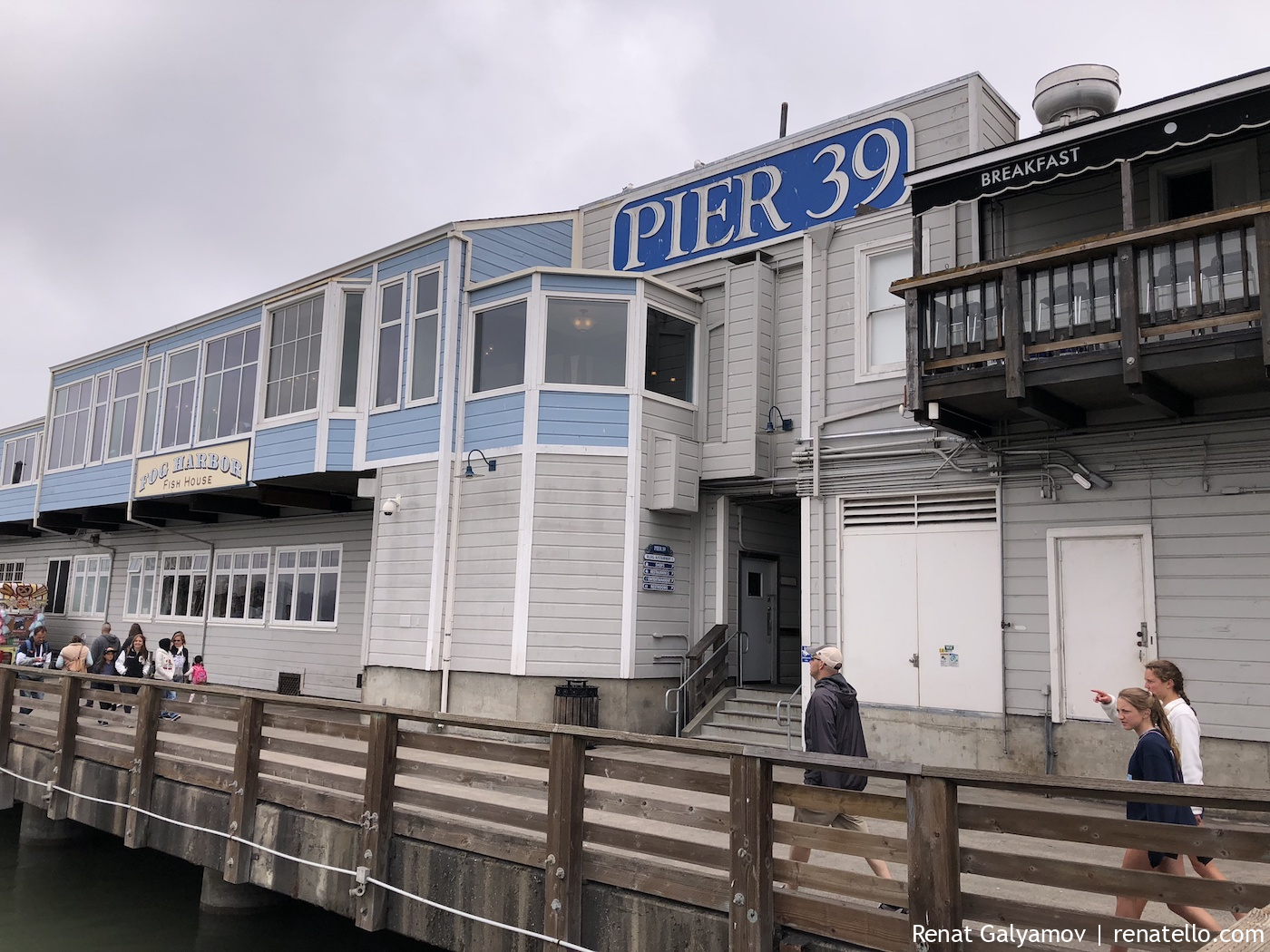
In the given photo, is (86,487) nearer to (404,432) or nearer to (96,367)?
(96,367)

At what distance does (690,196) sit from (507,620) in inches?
261

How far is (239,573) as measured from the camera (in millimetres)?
19078

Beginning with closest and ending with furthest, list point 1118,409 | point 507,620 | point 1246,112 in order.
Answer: point 1246,112 → point 1118,409 → point 507,620

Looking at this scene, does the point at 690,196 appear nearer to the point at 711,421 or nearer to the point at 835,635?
the point at 711,421

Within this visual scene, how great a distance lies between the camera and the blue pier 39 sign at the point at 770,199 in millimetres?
12508

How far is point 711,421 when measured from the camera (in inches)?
539

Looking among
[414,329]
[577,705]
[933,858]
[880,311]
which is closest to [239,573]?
[414,329]

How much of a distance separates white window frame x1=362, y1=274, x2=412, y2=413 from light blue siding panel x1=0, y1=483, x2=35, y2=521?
12.6 m

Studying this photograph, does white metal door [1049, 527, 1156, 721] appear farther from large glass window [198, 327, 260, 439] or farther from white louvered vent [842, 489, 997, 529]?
large glass window [198, 327, 260, 439]

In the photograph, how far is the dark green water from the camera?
8.68 m

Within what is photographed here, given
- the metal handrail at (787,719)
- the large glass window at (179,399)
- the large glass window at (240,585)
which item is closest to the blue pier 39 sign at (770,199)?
the metal handrail at (787,719)

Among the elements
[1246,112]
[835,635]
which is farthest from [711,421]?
[1246,112]

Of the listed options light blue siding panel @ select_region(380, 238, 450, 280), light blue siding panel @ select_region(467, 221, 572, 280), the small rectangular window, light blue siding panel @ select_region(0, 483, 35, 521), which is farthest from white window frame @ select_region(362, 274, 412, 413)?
light blue siding panel @ select_region(0, 483, 35, 521)

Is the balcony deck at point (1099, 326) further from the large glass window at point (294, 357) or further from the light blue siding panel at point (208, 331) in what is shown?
the light blue siding panel at point (208, 331)
